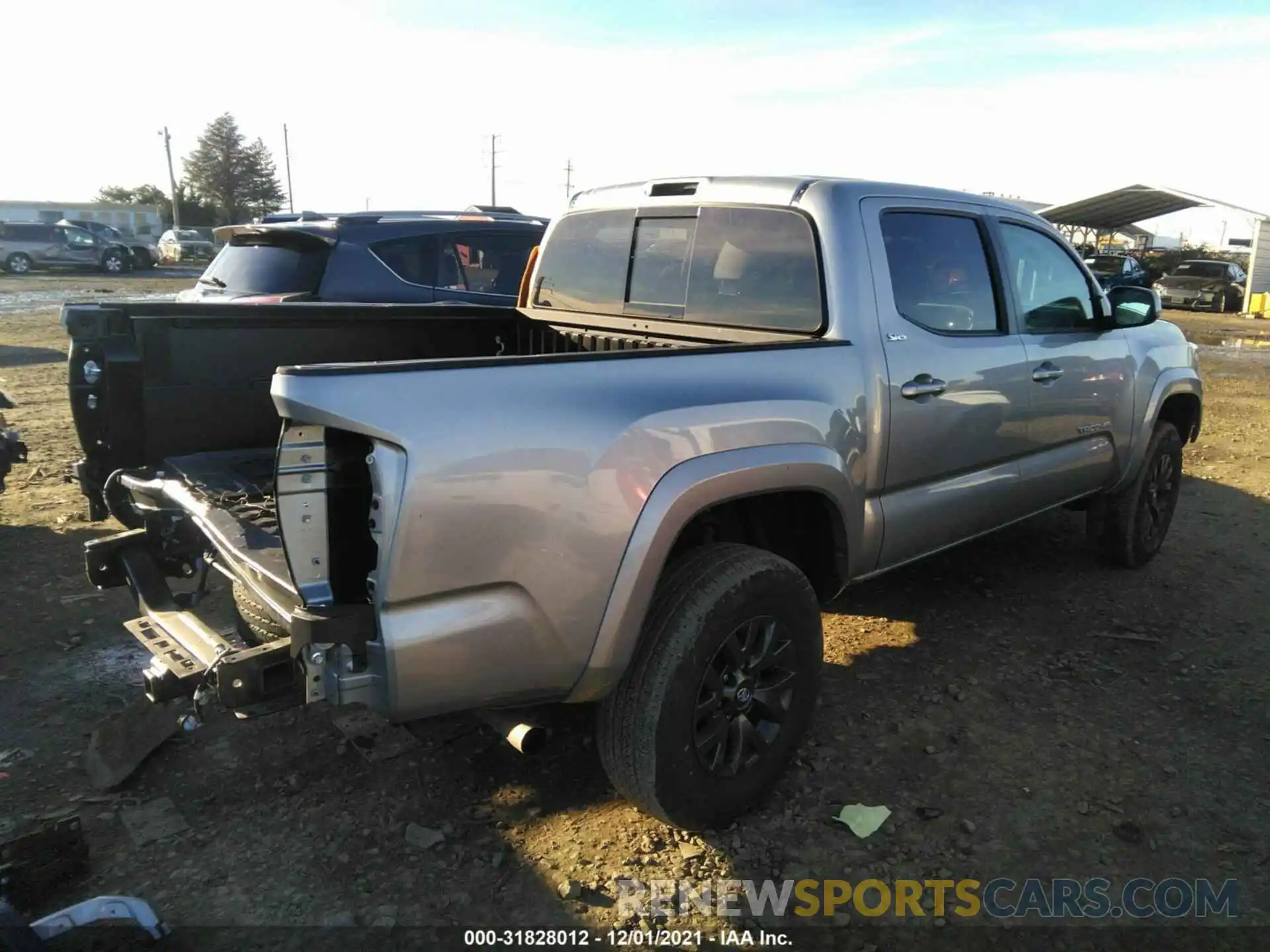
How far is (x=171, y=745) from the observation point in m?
3.29

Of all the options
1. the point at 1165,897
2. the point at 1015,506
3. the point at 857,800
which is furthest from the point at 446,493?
the point at 1015,506

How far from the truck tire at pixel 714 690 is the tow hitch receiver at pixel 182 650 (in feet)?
2.97

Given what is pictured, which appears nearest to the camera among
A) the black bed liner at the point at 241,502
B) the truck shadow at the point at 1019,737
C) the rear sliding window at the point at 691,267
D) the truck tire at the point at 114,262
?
the black bed liner at the point at 241,502

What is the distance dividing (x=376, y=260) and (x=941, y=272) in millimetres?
4159

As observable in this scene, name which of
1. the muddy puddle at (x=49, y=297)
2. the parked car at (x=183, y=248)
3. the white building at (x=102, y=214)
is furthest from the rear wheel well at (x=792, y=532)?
the white building at (x=102, y=214)

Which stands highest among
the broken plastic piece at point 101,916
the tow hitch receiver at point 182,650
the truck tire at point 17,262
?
the truck tire at point 17,262

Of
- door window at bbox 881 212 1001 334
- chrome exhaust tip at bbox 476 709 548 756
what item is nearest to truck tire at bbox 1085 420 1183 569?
door window at bbox 881 212 1001 334

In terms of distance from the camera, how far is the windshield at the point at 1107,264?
24.9m

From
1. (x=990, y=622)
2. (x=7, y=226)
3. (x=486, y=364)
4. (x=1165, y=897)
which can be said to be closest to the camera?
(x=486, y=364)

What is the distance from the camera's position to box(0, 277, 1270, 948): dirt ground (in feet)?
8.68

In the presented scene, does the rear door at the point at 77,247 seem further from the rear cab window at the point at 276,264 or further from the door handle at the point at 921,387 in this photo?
the door handle at the point at 921,387

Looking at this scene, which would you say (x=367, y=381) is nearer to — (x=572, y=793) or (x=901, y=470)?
(x=572, y=793)

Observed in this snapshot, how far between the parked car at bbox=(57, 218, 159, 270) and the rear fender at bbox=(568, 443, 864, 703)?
3340 centimetres

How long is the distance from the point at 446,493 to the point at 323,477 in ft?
0.97
